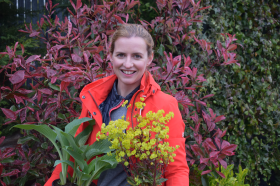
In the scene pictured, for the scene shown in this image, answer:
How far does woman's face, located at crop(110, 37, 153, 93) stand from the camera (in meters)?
1.50

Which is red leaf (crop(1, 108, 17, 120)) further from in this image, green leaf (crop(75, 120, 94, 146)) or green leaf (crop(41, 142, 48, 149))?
green leaf (crop(75, 120, 94, 146))

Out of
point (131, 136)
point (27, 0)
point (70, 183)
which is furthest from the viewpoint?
point (27, 0)

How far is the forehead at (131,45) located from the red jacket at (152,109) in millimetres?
183

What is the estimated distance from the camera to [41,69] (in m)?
1.94

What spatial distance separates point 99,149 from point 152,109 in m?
0.39

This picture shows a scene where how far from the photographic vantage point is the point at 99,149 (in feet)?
4.27

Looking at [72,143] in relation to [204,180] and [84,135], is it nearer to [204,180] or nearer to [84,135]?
[84,135]

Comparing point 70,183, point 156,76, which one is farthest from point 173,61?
point 70,183

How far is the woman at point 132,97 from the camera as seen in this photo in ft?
4.48

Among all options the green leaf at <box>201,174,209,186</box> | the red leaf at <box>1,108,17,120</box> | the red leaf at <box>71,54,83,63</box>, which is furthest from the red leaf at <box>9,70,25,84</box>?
the green leaf at <box>201,174,209,186</box>

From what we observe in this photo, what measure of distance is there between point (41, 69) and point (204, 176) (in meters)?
1.59

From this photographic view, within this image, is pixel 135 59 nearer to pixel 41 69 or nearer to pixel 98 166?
pixel 98 166

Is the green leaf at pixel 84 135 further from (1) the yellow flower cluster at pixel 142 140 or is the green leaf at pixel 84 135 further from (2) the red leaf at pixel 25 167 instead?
(2) the red leaf at pixel 25 167

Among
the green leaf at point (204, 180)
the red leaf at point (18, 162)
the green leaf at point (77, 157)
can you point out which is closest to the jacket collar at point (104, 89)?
the green leaf at point (77, 157)
